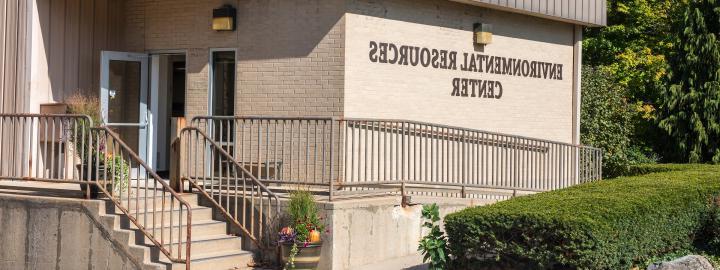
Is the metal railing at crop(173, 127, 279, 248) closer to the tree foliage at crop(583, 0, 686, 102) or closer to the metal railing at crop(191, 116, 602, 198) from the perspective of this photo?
the metal railing at crop(191, 116, 602, 198)

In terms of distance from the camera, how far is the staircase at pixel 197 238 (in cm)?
1155

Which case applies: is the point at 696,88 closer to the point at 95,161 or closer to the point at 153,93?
the point at 153,93

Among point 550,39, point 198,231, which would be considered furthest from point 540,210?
point 550,39

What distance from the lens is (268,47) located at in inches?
578

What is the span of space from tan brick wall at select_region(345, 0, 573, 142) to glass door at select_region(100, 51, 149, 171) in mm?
3487

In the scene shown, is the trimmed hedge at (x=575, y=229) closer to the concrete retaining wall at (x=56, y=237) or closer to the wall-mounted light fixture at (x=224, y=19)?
the concrete retaining wall at (x=56, y=237)

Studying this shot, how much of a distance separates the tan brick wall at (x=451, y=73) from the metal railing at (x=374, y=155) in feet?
1.56

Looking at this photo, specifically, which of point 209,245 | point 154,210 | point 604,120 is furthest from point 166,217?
point 604,120

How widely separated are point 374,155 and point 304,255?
10.1ft

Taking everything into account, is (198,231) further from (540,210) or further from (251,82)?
(540,210)

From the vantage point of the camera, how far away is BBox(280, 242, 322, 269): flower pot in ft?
38.6

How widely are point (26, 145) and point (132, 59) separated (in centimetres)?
234

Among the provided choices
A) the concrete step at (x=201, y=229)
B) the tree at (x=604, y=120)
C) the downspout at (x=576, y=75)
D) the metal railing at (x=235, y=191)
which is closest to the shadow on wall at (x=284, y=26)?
the metal railing at (x=235, y=191)

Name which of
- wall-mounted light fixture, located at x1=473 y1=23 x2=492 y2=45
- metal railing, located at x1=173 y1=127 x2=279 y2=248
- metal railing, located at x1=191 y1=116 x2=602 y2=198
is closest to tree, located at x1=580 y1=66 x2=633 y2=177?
metal railing, located at x1=191 y1=116 x2=602 y2=198
